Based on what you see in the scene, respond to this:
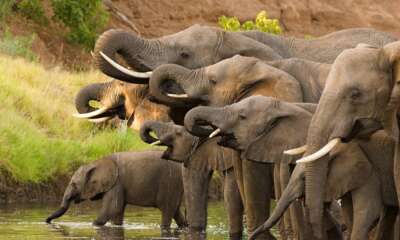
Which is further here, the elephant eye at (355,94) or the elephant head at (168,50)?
the elephant head at (168,50)

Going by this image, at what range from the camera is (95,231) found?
57.5 ft

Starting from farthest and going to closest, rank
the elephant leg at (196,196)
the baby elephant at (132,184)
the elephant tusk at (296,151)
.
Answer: the baby elephant at (132,184) → the elephant leg at (196,196) → the elephant tusk at (296,151)

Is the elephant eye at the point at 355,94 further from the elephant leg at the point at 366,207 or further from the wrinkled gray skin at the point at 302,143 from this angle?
the elephant leg at the point at 366,207

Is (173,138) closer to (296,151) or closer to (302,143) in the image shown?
(302,143)

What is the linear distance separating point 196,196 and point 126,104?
4.15 feet

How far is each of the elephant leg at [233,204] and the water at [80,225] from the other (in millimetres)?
1220

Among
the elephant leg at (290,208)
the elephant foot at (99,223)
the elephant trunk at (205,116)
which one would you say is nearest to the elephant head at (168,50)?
the elephant leg at (290,208)

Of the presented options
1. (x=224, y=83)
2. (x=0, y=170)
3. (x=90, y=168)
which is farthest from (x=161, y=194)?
(x=224, y=83)

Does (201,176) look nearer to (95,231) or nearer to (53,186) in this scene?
(95,231)

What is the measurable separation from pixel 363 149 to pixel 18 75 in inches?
607

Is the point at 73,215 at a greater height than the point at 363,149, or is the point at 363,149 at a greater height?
the point at 363,149

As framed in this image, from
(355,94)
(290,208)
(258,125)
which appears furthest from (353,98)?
(290,208)

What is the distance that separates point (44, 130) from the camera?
80.9 feet

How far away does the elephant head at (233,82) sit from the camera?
1411 centimetres
